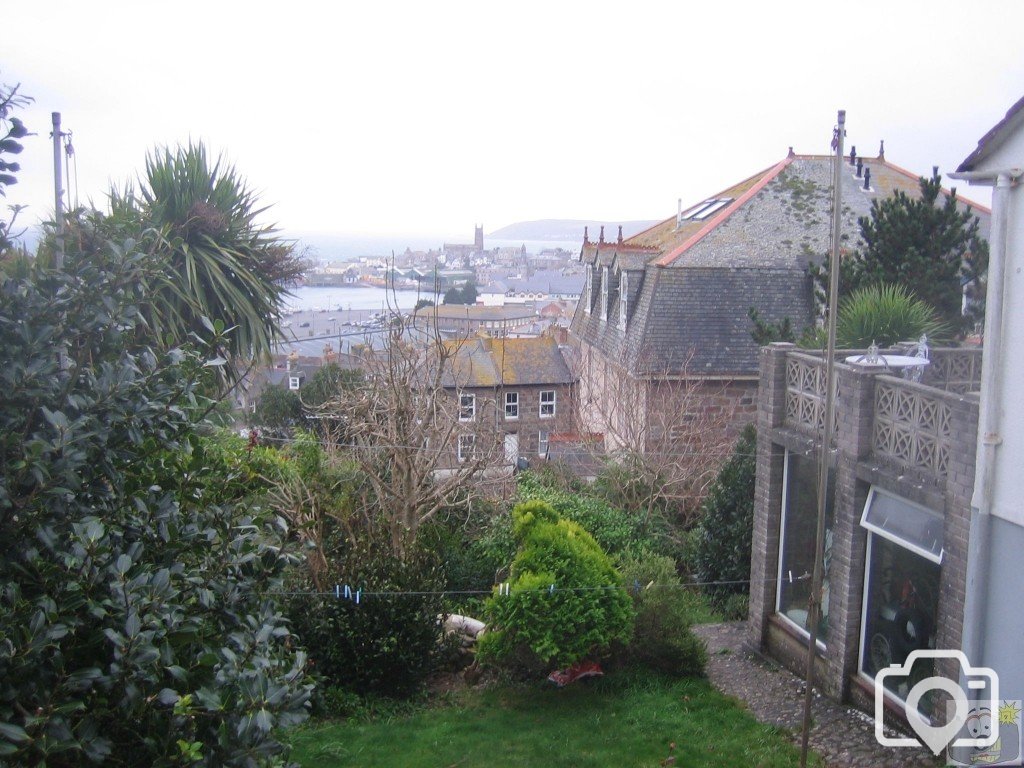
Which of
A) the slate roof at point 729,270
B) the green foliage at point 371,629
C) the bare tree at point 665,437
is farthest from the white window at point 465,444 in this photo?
the slate roof at point 729,270

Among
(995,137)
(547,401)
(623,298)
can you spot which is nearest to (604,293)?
(623,298)

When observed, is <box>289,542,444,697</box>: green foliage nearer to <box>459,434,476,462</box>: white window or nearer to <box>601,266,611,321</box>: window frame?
<box>459,434,476,462</box>: white window

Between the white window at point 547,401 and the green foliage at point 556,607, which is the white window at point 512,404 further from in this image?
the green foliage at point 556,607

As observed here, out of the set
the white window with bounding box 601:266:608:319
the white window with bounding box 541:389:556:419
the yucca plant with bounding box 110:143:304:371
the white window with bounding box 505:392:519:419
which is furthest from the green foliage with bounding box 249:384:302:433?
the yucca plant with bounding box 110:143:304:371

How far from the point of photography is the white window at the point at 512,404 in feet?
106

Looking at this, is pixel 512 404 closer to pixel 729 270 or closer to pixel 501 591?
pixel 729 270

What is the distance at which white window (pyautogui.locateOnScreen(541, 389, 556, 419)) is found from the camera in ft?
108

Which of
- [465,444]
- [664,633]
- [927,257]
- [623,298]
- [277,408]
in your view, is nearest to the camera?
[664,633]

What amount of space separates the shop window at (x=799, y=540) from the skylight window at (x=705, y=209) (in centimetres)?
1775

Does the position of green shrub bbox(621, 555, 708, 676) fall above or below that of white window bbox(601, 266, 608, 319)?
below

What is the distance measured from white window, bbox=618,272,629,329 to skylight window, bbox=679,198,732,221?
502 cm

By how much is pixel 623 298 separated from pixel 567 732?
1547 cm

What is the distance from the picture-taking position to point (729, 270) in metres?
23.0

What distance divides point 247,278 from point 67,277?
7020 mm
